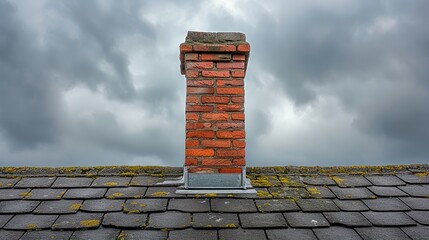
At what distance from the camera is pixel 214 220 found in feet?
8.59

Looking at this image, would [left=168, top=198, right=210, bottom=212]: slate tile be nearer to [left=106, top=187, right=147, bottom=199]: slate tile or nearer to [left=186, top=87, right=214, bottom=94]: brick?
[left=106, top=187, right=147, bottom=199]: slate tile

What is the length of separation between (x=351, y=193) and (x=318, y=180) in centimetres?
38

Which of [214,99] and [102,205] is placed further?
[214,99]

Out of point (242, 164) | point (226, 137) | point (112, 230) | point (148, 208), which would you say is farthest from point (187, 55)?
point (112, 230)

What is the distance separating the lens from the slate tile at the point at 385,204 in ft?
9.51

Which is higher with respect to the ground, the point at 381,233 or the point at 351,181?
the point at 351,181

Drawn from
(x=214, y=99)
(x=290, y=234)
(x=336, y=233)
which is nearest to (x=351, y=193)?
(x=336, y=233)

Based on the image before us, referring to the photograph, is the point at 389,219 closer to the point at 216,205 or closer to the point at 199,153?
the point at 216,205

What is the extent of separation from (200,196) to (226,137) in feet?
2.03

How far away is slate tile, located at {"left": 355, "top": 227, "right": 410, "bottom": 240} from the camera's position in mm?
2487

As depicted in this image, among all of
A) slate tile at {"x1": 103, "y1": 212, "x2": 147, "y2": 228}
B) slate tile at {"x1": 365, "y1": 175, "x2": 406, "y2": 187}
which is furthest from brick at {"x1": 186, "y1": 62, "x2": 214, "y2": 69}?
slate tile at {"x1": 365, "y1": 175, "x2": 406, "y2": 187}

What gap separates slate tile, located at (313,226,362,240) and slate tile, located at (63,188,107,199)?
6.27 ft

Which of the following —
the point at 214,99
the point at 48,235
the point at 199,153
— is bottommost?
the point at 48,235

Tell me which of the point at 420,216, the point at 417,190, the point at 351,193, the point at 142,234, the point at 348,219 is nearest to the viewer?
the point at 142,234
